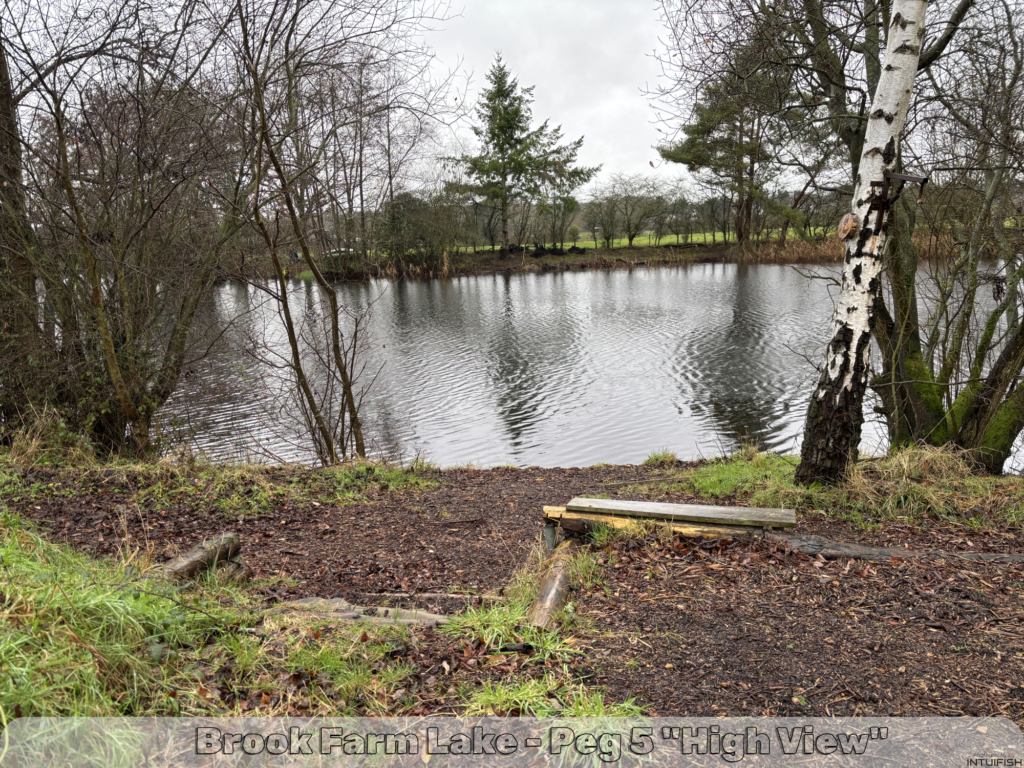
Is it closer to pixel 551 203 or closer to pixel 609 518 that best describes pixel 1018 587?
pixel 609 518

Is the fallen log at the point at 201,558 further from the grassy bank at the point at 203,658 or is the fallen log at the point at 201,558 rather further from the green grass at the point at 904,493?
the green grass at the point at 904,493

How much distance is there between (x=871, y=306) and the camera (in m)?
4.50

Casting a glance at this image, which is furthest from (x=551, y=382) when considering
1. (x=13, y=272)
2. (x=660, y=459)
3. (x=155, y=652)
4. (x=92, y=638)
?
(x=92, y=638)

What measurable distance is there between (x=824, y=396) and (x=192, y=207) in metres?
7.54

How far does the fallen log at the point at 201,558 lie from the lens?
3.25 meters

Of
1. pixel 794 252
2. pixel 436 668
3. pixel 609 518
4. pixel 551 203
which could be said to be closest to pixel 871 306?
pixel 609 518

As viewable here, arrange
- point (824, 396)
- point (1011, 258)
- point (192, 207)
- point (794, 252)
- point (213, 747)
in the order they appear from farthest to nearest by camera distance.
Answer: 1. point (794, 252)
2. point (192, 207)
3. point (1011, 258)
4. point (824, 396)
5. point (213, 747)

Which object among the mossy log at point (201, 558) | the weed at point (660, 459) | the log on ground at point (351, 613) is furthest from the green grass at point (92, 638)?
the weed at point (660, 459)

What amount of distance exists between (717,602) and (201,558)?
9.31ft

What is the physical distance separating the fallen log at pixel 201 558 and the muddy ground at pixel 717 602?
373 millimetres

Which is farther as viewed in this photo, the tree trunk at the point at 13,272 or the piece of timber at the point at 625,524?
the tree trunk at the point at 13,272

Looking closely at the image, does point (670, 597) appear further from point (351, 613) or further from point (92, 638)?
point (92, 638)

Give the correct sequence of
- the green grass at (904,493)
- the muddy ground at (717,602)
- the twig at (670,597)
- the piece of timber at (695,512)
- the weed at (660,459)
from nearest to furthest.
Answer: the muddy ground at (717,602) → the twig at (670,597) → the piece of timber at (695,512) → the green grass at (904,493) → the weed at (660,459)

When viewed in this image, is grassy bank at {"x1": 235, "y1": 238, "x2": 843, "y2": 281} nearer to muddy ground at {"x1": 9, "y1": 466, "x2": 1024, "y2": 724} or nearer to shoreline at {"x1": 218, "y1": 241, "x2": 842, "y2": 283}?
shoreline at {"x1": 218, "y1": 241, "x2": 842, "y2": 283}
